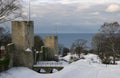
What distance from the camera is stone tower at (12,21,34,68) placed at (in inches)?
1617

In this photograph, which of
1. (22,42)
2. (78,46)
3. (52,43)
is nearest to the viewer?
(22,42)

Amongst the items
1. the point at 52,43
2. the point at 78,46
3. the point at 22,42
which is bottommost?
the point at 78,46

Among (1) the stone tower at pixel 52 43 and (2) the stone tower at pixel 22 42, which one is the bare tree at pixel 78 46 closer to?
(1) the stone tower at pixel 52 43

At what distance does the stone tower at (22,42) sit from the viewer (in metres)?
41.1

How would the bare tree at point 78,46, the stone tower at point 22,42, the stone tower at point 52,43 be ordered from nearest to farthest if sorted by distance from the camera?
1. the stone tower at point 22,42
2. the stone tower at point 52,43
3. the bare tree at point 78,46

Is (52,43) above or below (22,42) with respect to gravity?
below

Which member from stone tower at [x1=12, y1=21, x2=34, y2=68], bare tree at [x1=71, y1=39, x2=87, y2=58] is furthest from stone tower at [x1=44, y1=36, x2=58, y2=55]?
bare tree at [x1=71, y1=39, x2=87, y2=58]

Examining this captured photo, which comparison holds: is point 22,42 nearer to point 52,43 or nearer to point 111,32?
point 52,43

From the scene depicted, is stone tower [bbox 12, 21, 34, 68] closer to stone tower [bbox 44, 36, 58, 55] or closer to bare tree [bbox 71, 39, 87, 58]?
stone tower [bbox 44, 36, 58, 55]

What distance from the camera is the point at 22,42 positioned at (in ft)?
136

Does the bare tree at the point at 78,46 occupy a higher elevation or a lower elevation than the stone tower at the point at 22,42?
lower

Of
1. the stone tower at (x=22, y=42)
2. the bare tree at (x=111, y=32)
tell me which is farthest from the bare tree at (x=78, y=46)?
the stone tower at (x=22, y=42)

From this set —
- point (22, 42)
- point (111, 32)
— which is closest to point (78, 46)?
point (111, 32)

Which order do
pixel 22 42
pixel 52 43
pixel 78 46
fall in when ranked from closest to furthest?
pixel 22 42 → pixel 52 43 → pixel 78 46
